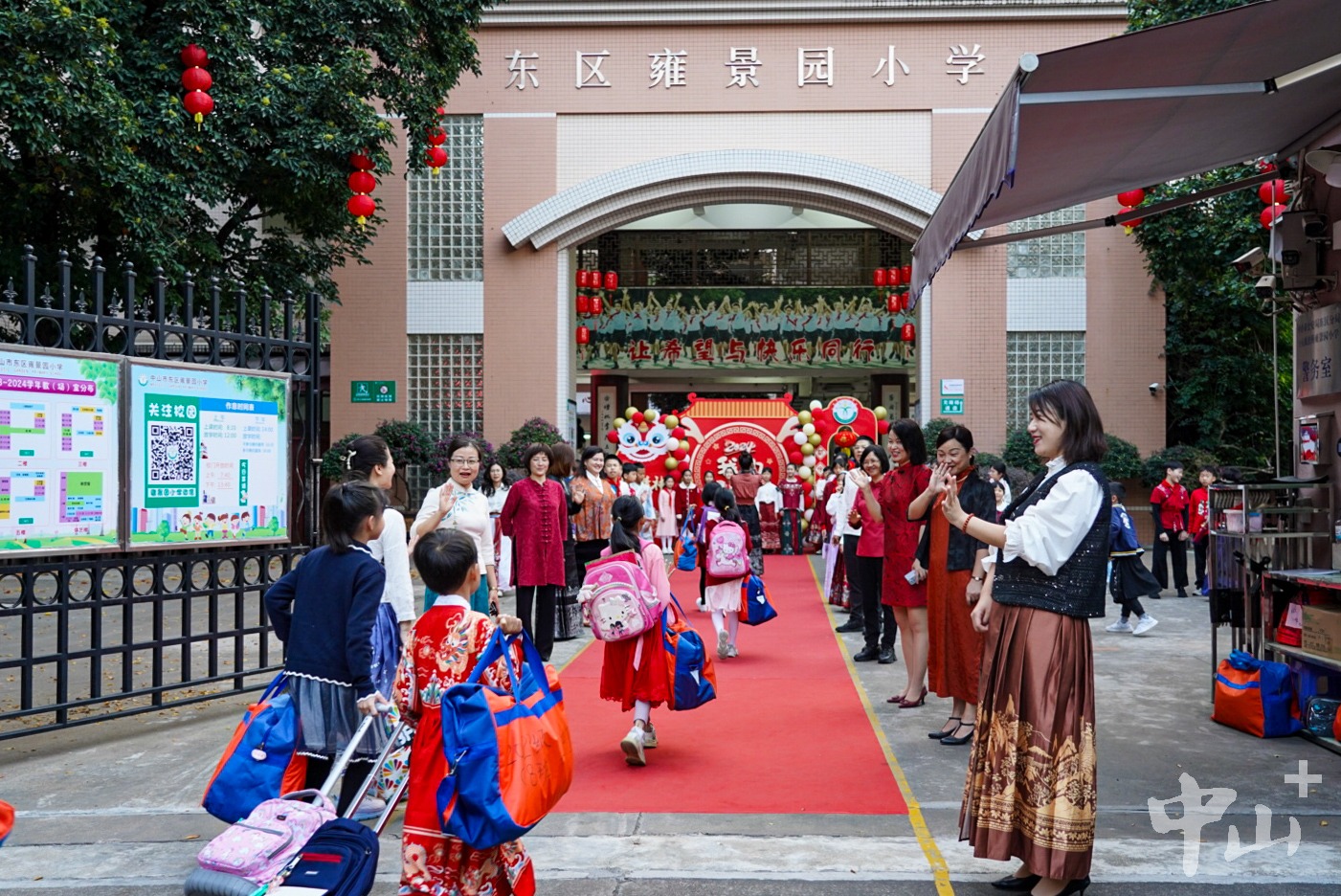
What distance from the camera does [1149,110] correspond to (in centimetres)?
499

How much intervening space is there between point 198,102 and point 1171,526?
1143cm

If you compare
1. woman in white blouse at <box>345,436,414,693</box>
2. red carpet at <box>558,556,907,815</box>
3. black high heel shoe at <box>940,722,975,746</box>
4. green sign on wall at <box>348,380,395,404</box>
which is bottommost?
red carpet at <box>558,556,907,815</box>

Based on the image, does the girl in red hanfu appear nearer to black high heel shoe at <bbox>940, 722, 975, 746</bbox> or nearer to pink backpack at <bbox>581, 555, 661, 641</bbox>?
pink backpack at <bbox>581, 555, 661, 641</bbox>

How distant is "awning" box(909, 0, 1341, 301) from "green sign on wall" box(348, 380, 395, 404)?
14.1 metres

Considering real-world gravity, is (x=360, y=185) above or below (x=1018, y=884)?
above

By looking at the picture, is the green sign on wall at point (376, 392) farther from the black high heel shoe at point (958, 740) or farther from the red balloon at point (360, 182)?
the black high heel shoe at point (958, 740)

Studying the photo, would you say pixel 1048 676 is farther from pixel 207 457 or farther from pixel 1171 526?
pixel 1171 526

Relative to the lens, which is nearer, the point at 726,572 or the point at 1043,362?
the point at 726,572

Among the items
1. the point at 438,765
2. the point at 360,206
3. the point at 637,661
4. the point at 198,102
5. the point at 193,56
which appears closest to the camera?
the point at 438,765

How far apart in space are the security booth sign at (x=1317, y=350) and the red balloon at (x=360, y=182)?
9.46m

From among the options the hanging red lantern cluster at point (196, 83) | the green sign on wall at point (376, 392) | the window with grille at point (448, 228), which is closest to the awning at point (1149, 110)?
the hanging red lantern cluster at point (196, 83)

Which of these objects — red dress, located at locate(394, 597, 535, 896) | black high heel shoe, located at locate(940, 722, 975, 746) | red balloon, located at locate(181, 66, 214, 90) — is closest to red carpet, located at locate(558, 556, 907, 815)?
black high heel shoe, located at locate(940, 722, 975, 746)

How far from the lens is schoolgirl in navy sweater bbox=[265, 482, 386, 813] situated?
395 cm

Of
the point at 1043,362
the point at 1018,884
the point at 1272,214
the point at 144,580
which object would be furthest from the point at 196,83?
the point at 1043,362
